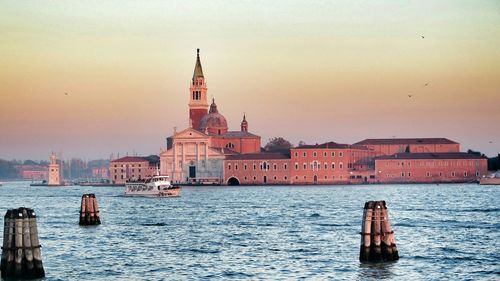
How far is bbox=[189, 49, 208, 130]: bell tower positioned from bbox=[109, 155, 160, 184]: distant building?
7.90 meters

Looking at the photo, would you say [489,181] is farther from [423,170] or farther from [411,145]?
[411,145]

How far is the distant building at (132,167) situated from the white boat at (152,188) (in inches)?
2348

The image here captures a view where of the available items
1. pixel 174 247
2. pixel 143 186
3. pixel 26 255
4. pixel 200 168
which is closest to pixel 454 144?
pixel 200 168

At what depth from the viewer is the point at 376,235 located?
79.7 ft

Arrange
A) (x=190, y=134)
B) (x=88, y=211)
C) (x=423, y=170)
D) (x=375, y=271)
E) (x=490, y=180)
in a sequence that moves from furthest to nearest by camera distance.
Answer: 1. (x=190, y=134)
2. (x=423, y=170)
3. (x=490, y=180)
4. (x=88, y=211)
5. (x=375, y=271)

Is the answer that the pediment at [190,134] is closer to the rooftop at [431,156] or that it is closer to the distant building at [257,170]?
the distant building at [257,170]

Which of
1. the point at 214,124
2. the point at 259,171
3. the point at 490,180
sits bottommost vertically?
the point at 490,180

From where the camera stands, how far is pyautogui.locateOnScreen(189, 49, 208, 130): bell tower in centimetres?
14462

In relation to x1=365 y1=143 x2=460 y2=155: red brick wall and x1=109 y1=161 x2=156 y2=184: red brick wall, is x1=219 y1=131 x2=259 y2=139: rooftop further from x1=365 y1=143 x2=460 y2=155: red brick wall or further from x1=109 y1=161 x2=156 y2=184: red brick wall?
x1=365 y1=143 x2=460 y2=155: red brick wall

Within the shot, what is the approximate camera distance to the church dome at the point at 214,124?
5586 inches

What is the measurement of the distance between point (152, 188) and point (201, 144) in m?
53.0

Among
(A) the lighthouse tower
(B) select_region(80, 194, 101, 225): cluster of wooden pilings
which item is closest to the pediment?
(A) the lighthouse tower

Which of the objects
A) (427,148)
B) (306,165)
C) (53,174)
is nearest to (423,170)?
(427,148)

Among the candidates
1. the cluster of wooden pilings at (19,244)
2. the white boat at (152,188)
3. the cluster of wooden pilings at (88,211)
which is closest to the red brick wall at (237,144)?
the white boat at (152,188)
